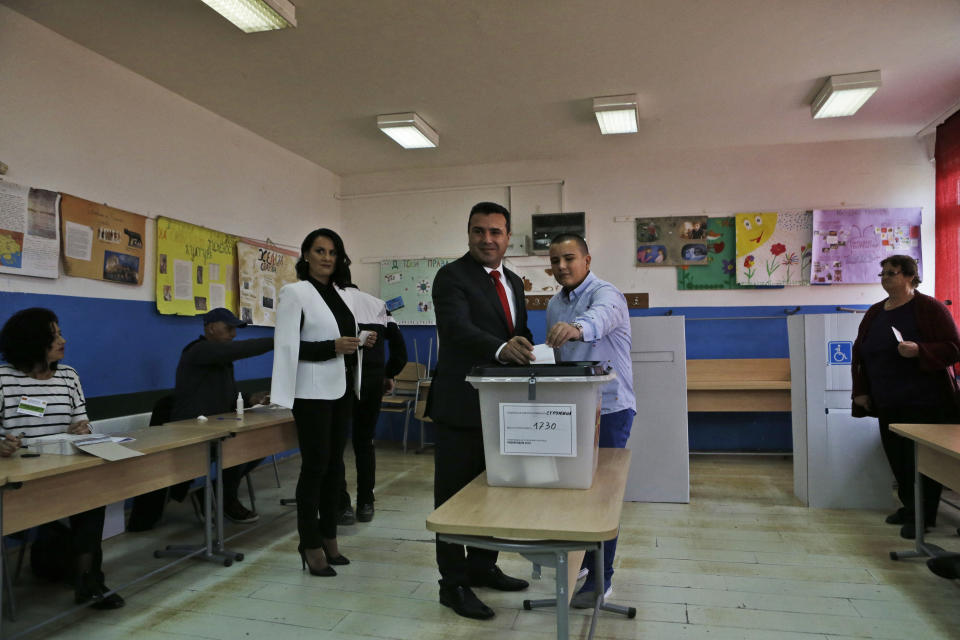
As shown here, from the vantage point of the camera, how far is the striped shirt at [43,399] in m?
2.57

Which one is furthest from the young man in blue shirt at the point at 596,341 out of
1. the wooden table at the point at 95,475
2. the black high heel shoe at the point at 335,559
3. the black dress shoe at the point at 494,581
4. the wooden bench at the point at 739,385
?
the wooden bench at the point at 739,385

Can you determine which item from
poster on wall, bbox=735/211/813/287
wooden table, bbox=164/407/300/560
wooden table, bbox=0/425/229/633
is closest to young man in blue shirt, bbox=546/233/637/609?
wooden table, bbox=164/407/300/560

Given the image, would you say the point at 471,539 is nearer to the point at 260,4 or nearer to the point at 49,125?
the point at 260,4

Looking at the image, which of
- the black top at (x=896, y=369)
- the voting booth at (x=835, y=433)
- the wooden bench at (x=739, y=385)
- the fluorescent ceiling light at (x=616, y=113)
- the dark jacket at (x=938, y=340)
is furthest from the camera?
the wooden bench at (x=739, y=385)

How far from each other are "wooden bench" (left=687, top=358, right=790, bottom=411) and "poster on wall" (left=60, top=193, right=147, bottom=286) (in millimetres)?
4460

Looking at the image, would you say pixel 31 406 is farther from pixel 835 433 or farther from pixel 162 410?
pixel 835 433

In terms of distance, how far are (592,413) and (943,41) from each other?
3.85 m

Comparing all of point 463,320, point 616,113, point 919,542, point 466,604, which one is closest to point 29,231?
point 463,320

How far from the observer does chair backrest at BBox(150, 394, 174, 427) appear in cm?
371

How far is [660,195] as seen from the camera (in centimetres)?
598

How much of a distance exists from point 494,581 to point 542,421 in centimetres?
152

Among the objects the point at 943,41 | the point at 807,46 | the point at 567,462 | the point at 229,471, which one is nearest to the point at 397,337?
the point at 229,471

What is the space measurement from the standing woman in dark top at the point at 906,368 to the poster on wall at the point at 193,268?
450cm

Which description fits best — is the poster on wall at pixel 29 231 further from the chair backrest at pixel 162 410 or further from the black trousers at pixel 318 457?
the black trousers at pixel 318 457
